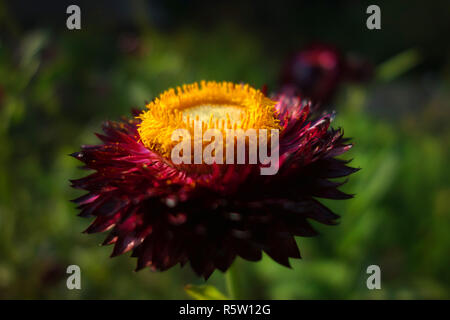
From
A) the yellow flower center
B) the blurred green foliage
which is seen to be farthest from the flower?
the blurred green foliage

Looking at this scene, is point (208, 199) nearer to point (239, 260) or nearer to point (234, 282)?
point (234, 282)

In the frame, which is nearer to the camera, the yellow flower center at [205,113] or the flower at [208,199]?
the flower at [208,199]

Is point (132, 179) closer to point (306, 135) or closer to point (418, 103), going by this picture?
point (306, 135)

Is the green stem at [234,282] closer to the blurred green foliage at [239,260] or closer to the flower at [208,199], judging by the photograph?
the flower at [208,199]

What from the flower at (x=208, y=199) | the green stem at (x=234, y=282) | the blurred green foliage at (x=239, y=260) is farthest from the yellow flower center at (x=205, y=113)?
the blurred green foliage at (x=239, y=260)

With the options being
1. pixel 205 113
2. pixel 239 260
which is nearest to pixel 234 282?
pixel 205 113

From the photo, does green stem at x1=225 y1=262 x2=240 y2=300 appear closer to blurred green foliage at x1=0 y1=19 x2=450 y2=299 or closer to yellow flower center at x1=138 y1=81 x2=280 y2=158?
yellow flower center at x1=138 y1=81 x2=280 y2=158

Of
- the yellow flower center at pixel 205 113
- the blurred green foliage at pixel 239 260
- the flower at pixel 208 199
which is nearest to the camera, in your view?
the flower at pixel 208 199
